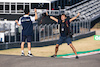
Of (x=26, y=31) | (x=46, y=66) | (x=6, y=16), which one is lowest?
(x=46, y=66)

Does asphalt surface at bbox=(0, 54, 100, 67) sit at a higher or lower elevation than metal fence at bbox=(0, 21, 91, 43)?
lower

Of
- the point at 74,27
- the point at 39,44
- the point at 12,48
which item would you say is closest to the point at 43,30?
the point at 39,44

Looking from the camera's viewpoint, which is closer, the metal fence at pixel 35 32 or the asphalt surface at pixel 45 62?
the asphalt surface at pixel 45 62

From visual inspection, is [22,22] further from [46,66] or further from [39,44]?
[39,44]

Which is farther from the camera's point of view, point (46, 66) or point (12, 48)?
point (12, 48)

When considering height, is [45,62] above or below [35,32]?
below

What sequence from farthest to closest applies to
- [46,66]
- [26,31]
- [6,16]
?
[6,16] < [26,31] < [46,66]

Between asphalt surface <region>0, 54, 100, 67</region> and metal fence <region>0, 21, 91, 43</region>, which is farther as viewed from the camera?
metal fence <region>0, 21, 91, 43</region>

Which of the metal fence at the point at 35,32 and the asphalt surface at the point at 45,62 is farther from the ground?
the metal fence at the point at 35,32

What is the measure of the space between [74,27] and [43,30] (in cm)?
405

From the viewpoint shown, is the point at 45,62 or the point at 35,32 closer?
the point at 45,62

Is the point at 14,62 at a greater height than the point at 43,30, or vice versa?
the point at 43,30

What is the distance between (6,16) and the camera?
41.2 m

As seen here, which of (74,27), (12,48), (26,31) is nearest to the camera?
(26,31)
